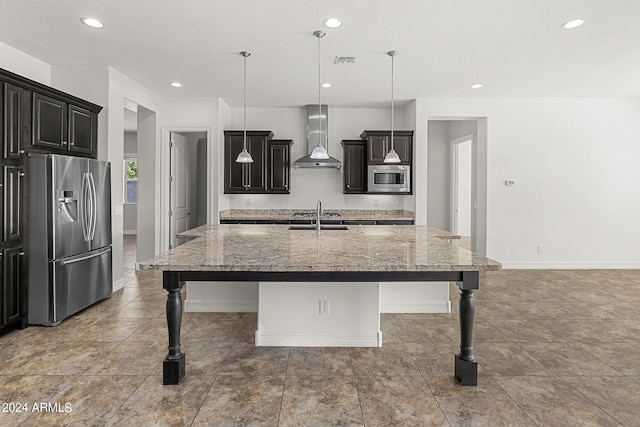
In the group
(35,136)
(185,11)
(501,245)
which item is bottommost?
(501,245)

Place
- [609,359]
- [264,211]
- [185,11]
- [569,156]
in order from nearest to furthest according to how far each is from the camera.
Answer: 1. [609,359]
2. [185,11]
3. [569,156]
4. [264,211]

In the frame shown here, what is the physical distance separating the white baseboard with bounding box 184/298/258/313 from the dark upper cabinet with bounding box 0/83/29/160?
1980 millimetres

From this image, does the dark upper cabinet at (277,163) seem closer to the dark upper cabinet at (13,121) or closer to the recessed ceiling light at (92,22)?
the recessed ceiling light at (92,22)

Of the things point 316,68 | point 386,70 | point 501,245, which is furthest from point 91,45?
point 501,245

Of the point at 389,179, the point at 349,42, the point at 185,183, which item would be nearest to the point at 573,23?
the point at 349,42

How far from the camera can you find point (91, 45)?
3.75 meters

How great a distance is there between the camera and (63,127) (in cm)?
Answer: 367

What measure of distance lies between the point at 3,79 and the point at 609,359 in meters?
5.14

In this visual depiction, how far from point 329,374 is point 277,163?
13.6 ft

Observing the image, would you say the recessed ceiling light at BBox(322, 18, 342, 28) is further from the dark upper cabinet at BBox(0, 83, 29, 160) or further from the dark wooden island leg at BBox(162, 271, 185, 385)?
the dark upper cabinet at BBox(0, 83, 29, 160)

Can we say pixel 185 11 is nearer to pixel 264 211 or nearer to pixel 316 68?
pixel 316 68

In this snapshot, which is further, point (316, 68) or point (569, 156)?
point (569, 156)

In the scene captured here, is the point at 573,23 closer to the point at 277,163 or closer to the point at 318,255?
the point at 318,255

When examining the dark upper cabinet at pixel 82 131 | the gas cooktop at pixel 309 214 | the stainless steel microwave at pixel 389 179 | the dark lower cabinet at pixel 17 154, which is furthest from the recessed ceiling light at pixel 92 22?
the stainless steel microwave at pixel 389 179
